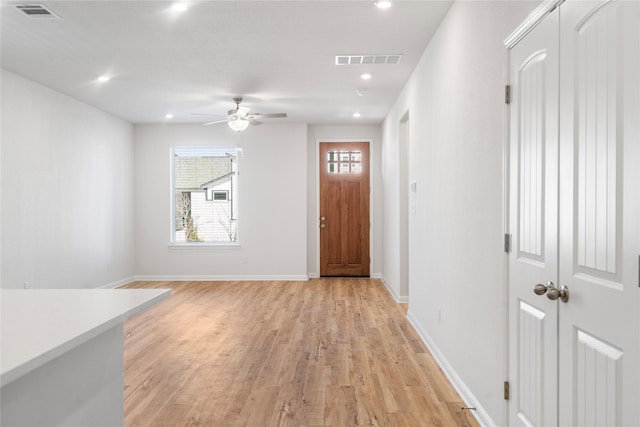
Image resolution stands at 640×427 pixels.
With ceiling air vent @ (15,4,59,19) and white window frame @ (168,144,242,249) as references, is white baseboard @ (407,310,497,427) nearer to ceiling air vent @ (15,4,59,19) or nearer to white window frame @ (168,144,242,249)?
ceiling air vent @ (15,4,59,19)

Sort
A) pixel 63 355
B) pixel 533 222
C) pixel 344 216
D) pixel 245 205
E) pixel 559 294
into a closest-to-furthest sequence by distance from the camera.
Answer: pixel 63 355, pixel 559 294, pixel 533 222, pixel 245 205, pixel 344 216

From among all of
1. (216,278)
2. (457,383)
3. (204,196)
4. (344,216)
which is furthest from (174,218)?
(457,383)

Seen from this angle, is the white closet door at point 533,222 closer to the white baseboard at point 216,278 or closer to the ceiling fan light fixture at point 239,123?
the ceiling fan light fixture at point 239,123

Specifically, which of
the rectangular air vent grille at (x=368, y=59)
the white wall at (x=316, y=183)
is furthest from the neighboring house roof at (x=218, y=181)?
the rectangular air vent grille at (x=368, y=59)

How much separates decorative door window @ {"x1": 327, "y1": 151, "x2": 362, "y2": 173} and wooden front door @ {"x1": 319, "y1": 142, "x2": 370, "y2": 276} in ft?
0.06

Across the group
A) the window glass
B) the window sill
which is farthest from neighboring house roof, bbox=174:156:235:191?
the window sill

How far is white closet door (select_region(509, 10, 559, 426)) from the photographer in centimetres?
167

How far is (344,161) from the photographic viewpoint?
7883 mm

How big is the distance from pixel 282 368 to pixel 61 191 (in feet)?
13.5

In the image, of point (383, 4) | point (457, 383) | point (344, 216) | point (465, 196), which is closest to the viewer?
point (465, 196)

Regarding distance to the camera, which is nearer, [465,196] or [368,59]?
[465,196]

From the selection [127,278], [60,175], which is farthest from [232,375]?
[127,278]

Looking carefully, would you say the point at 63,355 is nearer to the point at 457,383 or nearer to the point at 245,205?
the point at 457,383

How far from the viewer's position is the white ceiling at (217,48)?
3258mm
